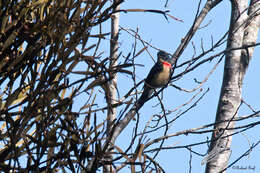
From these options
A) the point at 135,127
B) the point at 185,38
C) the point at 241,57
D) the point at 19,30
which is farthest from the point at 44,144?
the point at 241,57

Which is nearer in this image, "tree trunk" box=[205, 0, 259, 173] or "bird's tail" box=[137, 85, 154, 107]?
"bird's tail" box=[137, 85, 154, 107]

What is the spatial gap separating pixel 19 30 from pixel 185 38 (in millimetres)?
1196

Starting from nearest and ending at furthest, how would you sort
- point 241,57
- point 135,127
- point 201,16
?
point 135,127
point 201,16
point 241,57

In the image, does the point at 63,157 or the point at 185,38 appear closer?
the point at 63,157

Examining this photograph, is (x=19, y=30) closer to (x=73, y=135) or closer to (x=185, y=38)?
(x=73, y=135)

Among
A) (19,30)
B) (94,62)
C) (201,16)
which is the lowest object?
(94,62)

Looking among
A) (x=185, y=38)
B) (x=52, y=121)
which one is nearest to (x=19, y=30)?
(x=52, y=121)

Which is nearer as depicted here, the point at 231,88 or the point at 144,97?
the point at 144,97

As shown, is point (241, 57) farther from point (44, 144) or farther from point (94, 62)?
point (44, 144)

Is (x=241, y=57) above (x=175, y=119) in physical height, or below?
above

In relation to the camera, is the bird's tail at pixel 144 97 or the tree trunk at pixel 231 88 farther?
the tree trunk at pixel 231 88

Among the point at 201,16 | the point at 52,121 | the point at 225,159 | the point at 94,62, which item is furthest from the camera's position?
the point at 225,159

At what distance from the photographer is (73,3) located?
10.6 feet

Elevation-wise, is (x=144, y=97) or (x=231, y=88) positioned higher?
(x=231, y=88)
